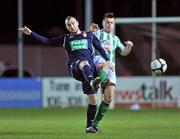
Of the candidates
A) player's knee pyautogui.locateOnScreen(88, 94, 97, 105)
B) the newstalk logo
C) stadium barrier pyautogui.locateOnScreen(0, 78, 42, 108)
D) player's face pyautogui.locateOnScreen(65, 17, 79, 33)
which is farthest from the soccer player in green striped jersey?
stadium barrier pyautogui.locateOnScreen(0, 78, 42, 108)

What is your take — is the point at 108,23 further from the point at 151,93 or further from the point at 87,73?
the point at 151,93

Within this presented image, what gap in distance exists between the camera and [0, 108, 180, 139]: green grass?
13898 mm

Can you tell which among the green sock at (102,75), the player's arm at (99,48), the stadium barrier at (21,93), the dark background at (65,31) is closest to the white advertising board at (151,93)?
the dark background at (65,31)

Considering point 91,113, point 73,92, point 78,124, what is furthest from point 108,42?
point 73,92

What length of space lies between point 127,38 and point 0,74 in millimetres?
8477

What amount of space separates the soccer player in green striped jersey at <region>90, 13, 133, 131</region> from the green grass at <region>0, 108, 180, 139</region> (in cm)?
44

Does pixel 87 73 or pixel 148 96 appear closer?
pixel 87 73

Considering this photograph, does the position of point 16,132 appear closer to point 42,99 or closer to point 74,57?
point 74,57

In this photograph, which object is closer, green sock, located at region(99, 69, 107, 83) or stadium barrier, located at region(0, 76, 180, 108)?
green sock, located at region(99, 69, 107, 83)

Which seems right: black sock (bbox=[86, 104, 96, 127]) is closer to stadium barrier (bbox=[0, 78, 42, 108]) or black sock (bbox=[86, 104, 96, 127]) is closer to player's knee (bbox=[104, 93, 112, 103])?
player's knee (bbox=[104, 93, 112, 103])

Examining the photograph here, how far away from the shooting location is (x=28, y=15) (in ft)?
145

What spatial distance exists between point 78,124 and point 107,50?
263 cm

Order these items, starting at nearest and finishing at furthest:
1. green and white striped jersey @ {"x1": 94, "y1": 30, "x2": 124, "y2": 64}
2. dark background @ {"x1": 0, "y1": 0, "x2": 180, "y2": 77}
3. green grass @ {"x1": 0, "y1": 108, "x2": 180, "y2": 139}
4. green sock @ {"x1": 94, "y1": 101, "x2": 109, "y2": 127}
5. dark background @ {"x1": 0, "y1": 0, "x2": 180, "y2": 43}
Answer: green grass @ {"x1": 0, "y1": 108, "x2": 180, "y2": 139}
green sock @ {"x1": 94, "y1": 101, "x2": 109, "y2": 127}
green and white striped jersey @ {"x1": 94, "y1": 30, "x2": 124, "y2": 64}
dark background @ {"x1": 0, "y1": 0, "x2": 180, "y2": 77}
dark background @ {"x1": 0, "y1": 0, "x2": 180, "y2": 43}

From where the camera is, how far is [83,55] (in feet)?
47.0
